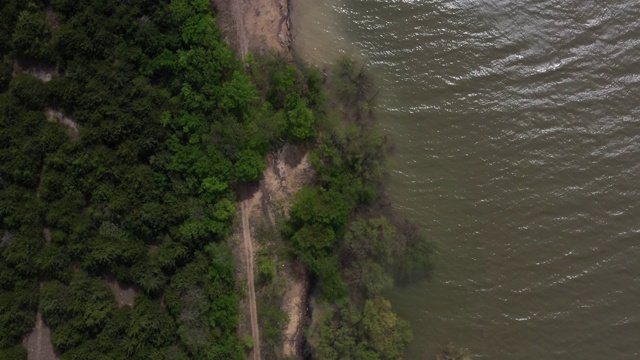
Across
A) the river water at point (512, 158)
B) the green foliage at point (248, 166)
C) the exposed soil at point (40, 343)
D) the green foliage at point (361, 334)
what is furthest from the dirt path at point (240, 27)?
the exposed soil at point (40, 343)

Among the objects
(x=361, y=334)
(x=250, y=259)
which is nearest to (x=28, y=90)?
(x=250, y=259)

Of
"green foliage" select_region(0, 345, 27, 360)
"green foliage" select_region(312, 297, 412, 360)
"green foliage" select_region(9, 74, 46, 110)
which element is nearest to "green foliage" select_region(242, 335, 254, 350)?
"green foliage" select_region(312, 297, 412, 360)

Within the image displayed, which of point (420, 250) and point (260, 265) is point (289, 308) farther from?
point (420, 250)

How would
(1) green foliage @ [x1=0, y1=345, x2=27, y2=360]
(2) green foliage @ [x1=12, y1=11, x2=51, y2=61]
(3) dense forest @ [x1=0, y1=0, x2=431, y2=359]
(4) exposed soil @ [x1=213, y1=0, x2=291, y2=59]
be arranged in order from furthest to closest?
(4) exposed soil @ [x1=213, y1=0, x2=291, y2=59] → (2) green foliage @ [x1=12, y1=11, x2=51, y2=61] → (3) dense forest @ [x1=0, y1=0, x2=431, y2=359] → (1) green foliage @ [x1=0, y1=345, x2=27, y2=360]

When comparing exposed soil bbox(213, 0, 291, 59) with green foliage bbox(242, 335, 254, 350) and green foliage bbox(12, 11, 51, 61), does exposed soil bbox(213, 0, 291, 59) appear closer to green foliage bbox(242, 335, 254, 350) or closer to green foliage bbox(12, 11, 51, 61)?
green foliage bbox(12, 11, 51, 61)

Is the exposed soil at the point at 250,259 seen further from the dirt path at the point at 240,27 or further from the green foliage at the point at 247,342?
the dirt path at the point at 240,27

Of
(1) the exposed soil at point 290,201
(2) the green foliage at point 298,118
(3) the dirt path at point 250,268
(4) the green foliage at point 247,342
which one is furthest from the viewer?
(1) the exposed soil at point 290,201

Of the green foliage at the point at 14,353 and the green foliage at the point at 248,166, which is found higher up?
the green foliage at the point at 248,166

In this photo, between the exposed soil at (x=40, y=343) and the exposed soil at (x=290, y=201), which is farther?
the exposed soil at (x=290, y=201)
